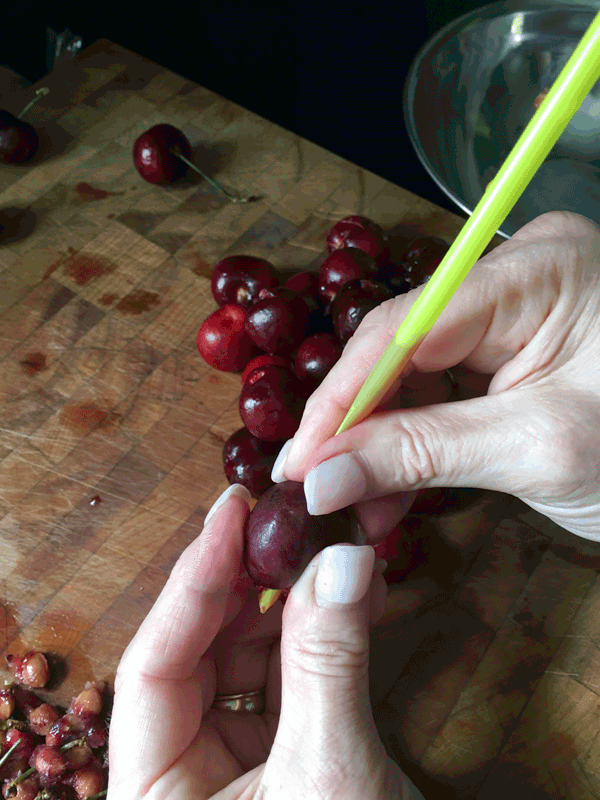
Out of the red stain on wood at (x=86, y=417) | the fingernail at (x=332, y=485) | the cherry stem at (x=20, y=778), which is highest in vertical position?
the fingernail at (x=332, y=485)

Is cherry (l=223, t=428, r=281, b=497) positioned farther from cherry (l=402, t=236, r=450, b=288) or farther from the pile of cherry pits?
cherry (l=402, t=236, r=450, b=288)

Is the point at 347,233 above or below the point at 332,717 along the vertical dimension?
above

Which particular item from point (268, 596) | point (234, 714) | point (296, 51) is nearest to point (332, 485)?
point (268, 596)

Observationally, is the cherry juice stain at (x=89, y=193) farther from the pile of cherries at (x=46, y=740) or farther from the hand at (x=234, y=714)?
the pile of cherries at (x=46, y=740)

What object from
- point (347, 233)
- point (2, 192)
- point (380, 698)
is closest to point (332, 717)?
point (380, 698)

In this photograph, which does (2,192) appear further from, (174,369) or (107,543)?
(107,543)

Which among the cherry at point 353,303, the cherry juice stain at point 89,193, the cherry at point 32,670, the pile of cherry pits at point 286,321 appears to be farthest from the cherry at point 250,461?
the cherry juice stain at point 89,193
